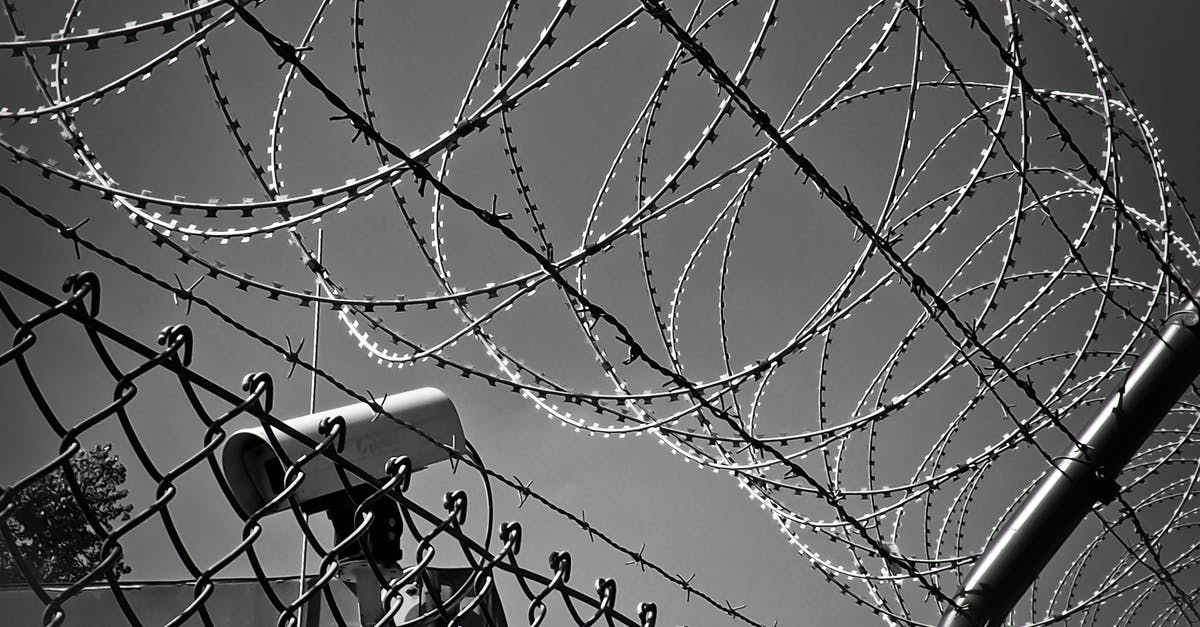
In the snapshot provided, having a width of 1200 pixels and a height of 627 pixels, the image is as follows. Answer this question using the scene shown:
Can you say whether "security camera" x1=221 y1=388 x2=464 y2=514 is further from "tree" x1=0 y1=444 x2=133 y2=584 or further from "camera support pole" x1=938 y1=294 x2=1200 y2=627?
"camera support pole" x1=938 y1=294 x2=1200 y2=627

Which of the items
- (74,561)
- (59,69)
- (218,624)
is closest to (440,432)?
(218,624)

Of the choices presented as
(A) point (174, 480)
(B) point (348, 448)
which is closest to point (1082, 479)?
(B) point (348, 448)

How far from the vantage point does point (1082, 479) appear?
423 cm

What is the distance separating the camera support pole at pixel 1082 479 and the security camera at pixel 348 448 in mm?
2213

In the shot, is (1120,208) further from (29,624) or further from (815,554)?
(29,624)

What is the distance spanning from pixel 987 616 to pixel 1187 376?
1427mm

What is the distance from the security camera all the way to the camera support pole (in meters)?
2.21

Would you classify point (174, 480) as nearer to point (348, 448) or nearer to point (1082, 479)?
point (348, 448)

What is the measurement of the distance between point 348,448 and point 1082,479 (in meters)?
2.89

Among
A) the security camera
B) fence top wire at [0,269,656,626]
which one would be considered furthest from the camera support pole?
fence top wire at [0,269,656,626]

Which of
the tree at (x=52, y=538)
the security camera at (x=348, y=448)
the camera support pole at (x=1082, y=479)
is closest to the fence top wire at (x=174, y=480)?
the security camera at (x=348, y=448)

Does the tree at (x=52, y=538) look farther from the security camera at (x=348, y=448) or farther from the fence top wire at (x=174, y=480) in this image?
the fence top wire at (x=174, y=480)

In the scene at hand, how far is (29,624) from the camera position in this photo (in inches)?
122

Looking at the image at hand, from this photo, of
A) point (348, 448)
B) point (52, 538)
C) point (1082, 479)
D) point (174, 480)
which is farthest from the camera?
point (52, 538)
